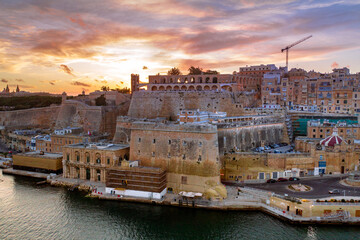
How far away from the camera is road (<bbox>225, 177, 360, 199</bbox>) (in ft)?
85.3

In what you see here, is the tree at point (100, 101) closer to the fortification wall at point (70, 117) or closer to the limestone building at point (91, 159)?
the fortification wall at point (70, 117)

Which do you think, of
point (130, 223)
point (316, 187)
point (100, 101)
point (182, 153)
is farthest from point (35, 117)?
point (316, 187)

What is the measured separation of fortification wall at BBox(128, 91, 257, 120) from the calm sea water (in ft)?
80.3

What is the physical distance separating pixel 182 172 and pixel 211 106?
21.7 m

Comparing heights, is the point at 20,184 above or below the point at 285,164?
below

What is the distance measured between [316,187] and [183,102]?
2725 cm

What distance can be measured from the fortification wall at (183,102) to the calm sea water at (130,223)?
80.3 feet

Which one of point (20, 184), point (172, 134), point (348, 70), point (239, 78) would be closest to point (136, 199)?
point (172, 134)

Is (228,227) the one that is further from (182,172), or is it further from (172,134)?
(172,134)

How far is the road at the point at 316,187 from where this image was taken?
85.3ft

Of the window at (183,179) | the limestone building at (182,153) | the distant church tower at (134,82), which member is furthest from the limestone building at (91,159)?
the distant church tower at (134,82)

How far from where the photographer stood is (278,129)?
41.6 metres

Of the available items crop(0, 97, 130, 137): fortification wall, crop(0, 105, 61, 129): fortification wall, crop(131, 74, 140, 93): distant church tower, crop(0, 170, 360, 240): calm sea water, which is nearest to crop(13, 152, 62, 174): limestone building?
crop(0, 170, 360, 240): calm sea water

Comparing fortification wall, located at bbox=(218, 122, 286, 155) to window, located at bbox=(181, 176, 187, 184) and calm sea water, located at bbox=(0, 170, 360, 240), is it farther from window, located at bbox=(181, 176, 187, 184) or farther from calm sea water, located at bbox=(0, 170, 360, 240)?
calm sea water, located at bbox=(0, 170, 360, 240)
